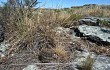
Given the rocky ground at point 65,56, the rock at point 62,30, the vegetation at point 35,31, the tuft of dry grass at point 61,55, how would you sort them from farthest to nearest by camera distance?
the rock at point 62,30 < the vegetation at point 35,31 < the tuft of dry grass at point 61,55 < the rocky ground at point 65,56

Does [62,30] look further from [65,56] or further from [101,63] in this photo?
[101,63]

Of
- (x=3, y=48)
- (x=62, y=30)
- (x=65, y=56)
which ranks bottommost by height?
(x=65, y=56)

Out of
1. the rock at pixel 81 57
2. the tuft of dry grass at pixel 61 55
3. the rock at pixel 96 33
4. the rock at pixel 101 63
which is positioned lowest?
the rock at pixel 101 63

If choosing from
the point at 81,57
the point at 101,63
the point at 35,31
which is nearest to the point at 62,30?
the point at 35,31

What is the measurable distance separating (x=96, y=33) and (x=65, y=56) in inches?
55.1

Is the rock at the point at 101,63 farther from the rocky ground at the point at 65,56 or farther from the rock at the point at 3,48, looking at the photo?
the rock at the point at 3,48

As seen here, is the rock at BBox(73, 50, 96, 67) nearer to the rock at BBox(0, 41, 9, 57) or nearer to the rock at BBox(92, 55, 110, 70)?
the rock at BBox(92, 55, 110, 70)

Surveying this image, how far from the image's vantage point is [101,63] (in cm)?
440

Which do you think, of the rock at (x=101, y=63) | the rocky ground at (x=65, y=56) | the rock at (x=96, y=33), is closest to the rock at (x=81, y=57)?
the rocky ground at (x=65, y=56)

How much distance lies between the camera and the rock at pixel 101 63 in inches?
166

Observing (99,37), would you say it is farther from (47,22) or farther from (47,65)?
(47,65)

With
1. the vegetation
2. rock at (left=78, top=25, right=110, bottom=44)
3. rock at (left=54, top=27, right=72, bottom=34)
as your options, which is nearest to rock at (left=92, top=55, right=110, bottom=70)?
the vegetation

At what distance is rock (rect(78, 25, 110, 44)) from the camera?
5301 mm

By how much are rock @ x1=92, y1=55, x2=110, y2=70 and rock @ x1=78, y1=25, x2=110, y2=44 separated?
66 cm
